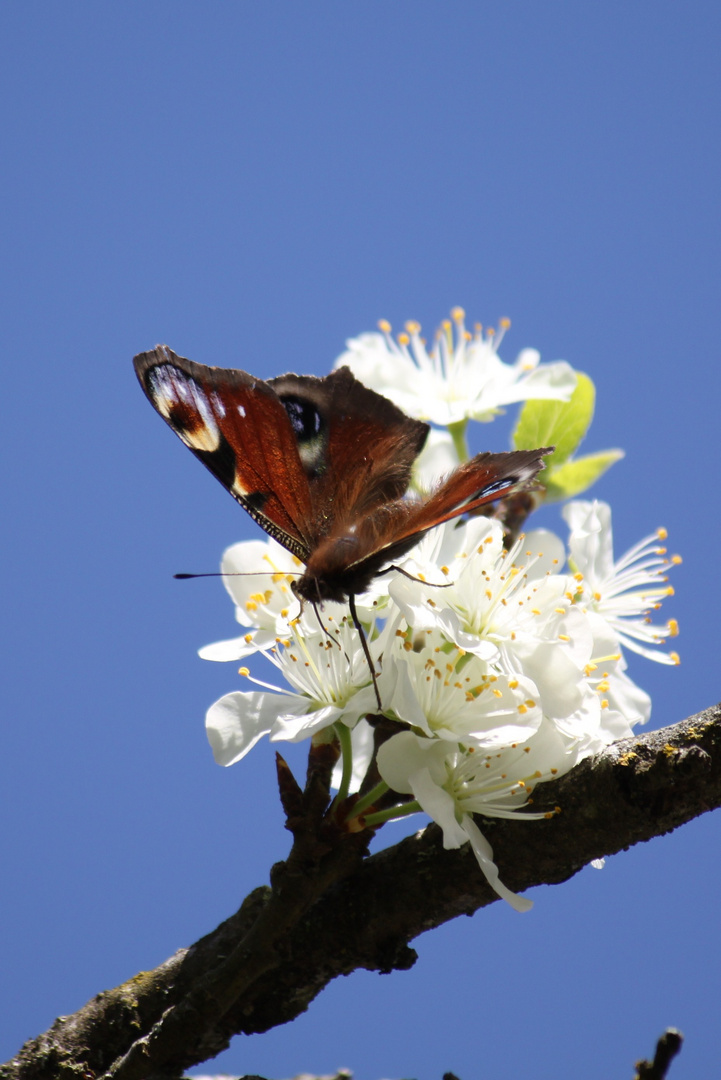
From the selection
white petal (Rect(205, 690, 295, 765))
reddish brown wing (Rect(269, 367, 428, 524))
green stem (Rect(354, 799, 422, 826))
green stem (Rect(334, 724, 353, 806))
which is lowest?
green stem (Rect(354, 799, 422, 826))

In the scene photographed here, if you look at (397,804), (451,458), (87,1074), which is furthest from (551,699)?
(87,1074)

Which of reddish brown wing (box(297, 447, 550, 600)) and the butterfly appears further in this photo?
the butterfly

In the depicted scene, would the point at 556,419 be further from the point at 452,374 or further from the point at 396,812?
the point at 396,812

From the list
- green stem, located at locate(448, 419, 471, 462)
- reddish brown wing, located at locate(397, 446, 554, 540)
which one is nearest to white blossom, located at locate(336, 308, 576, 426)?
green stem, located at locate(448, 419, 471, 462)

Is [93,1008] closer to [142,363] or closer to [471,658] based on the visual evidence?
[471,658]

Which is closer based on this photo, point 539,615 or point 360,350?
point 539,615

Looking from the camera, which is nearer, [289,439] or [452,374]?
[289,439]

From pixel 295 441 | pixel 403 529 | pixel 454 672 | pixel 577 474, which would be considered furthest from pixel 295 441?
pixel 577 474

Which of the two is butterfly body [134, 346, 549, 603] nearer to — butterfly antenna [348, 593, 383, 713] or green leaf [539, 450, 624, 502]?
butterfly antenna [348, 593, 383, 713]
